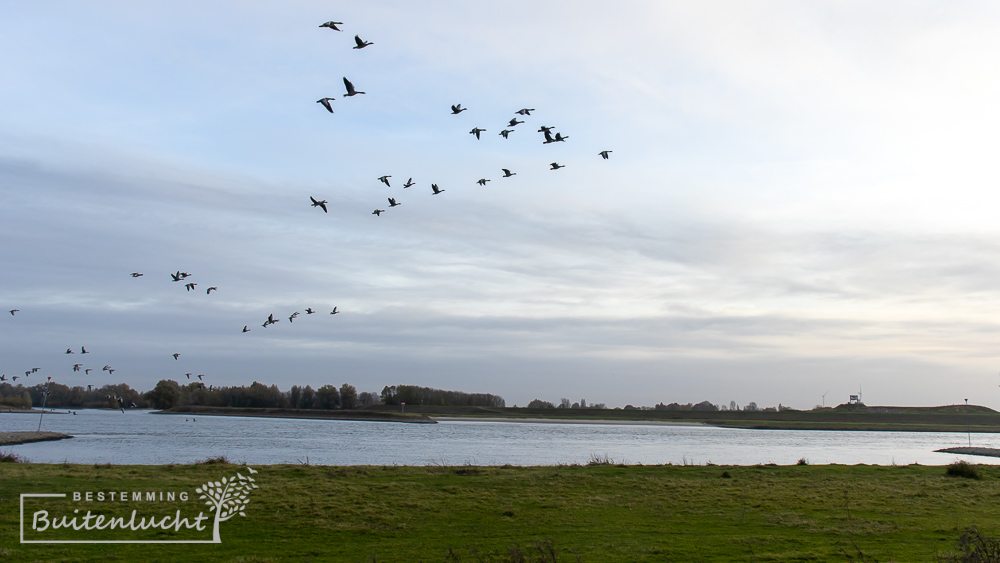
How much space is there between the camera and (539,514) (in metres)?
20.8

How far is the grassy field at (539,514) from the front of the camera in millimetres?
15367

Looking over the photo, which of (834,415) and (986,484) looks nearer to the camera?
(986,484)

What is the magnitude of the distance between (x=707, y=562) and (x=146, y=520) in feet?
49.4

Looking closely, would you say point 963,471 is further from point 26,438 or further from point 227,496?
point 26,438

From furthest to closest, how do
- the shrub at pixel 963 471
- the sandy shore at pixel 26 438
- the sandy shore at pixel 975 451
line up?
the sandy shore at pixel 975 451 → the sandy shore at pixel 26 438 → the shrub at pixel 963 471

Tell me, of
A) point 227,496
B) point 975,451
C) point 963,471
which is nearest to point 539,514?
point 227,496

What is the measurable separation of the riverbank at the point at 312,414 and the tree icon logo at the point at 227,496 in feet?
400

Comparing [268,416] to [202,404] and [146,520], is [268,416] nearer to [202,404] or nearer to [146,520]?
[202,404]

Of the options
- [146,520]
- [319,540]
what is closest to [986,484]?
[319,540]

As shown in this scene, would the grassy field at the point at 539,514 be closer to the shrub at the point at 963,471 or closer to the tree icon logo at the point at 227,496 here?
the tree icon logo at the point at 227,496

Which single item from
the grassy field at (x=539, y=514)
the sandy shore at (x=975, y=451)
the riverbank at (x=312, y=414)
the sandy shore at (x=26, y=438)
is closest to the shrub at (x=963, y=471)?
the grassy field at (x=539, y=514)

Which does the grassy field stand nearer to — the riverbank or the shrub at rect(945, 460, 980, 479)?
the shrub at rect(945, 460, 980, 479)

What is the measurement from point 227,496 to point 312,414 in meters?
151

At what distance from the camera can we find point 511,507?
71.5 ft
